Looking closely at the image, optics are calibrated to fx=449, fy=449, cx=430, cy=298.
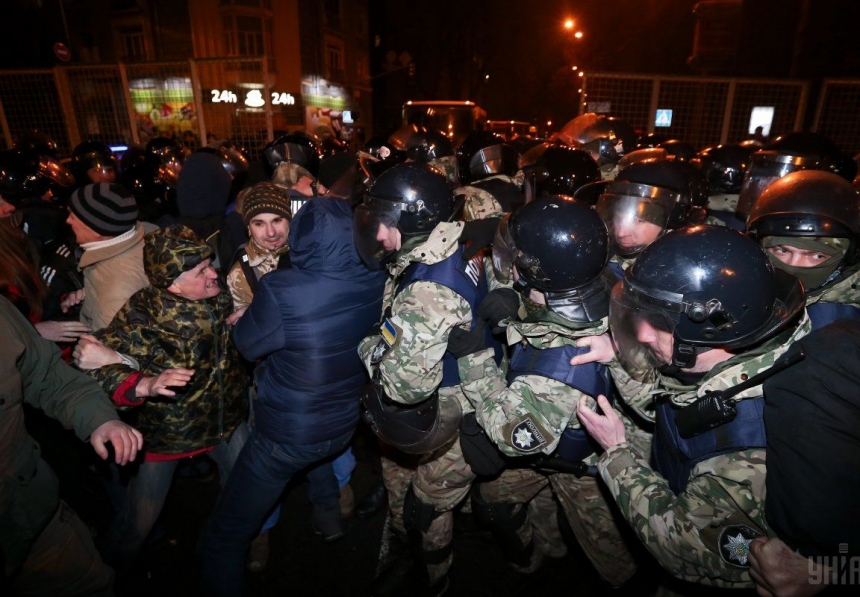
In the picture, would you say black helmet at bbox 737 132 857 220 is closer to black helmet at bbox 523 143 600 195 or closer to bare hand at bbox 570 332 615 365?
black helmet at bbox 523 143 600 195

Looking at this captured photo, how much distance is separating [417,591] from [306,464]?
3.87 feet

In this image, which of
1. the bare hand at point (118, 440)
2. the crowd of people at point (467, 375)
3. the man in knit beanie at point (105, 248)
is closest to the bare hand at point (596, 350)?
the crowd of people at point (467, 375)

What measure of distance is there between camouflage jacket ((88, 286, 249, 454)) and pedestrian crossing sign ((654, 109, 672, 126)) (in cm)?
873

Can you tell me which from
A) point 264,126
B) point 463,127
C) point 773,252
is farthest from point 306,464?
point 463,127

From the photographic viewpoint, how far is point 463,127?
12.5 m

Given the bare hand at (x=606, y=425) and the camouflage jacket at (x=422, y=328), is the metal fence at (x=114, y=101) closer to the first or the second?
the camouflage jacket at (x=422, y=328)

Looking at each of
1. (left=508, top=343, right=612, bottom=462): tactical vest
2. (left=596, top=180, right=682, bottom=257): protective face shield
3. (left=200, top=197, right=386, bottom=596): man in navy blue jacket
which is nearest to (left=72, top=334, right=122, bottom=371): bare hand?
(left=200, top=197, right=386, bottom=596): man in navy blue jacket

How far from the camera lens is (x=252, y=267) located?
328 centimetres

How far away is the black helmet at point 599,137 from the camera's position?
5.84 metres

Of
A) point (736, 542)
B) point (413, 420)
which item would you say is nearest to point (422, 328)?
point (413, 420)

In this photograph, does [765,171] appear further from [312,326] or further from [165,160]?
[165,160]

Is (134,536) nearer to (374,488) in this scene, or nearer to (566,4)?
(374,488)

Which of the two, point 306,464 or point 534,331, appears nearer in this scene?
point 534,331

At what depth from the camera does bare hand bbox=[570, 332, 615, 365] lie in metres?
1.95
